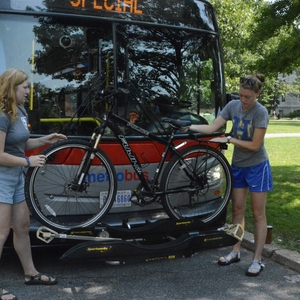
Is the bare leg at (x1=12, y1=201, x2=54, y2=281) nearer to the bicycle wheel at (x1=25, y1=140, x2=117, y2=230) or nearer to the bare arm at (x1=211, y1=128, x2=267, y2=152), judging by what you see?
the bicycle wheel at (x1=25, y1=140, x2=117, y2=230)

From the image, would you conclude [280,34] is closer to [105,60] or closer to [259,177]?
[259,177]

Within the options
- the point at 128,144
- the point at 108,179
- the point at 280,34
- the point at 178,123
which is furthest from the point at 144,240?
the point at 280,34

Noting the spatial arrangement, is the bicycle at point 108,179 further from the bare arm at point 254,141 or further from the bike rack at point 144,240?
the bare arm at point 254,141

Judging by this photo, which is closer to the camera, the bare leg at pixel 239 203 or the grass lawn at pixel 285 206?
the bare leg at pixel 239 203

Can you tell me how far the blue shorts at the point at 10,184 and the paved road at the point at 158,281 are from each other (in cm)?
86

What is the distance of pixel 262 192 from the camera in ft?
16.1

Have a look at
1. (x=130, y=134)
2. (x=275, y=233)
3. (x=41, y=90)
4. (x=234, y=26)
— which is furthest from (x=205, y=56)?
(x=234, y=26)

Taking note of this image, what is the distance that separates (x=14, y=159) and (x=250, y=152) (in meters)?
2.21

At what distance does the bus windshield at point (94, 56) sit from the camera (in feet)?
15.4

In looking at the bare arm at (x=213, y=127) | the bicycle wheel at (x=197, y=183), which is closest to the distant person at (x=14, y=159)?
the bicycle wheel at (x=197, y=183)

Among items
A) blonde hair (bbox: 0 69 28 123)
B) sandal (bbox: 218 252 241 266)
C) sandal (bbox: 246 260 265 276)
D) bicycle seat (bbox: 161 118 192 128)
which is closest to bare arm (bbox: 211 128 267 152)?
bicycle seat (bbox: 161 118 192 128)

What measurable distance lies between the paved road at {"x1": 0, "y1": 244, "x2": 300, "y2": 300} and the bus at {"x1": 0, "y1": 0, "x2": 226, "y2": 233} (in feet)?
1.94

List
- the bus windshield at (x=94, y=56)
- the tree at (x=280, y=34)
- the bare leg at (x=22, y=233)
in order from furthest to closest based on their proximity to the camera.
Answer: the tree at (x=280, y=34), the bus windshield at (x=94, y=56), the bare leg at (x=22, y=233)

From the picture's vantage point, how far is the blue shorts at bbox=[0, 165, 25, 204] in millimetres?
4062
